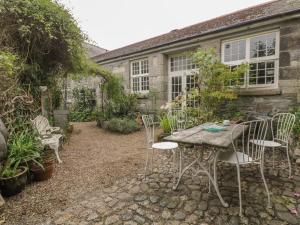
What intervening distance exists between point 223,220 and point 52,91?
17.7 ft

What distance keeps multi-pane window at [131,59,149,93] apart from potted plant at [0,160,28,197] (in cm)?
636

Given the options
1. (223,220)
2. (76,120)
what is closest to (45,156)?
(223,220)

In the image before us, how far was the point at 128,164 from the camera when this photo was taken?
3.69m

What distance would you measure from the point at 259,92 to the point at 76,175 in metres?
4.90

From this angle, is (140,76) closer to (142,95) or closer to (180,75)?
(142,95)

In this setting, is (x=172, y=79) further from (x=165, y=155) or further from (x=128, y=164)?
(x=128, y=164)

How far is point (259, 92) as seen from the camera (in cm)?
509

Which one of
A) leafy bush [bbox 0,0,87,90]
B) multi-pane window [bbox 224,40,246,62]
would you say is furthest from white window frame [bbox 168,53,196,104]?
leafy bush [bbox 0,0,87,90]

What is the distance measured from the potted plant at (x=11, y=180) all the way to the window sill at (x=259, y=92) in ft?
17.8

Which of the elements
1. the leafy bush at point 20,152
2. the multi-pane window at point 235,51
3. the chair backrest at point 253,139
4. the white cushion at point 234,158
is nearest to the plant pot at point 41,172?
the leafy bush at point 20,152

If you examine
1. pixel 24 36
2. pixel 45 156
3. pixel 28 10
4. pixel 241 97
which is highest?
pixel 28 10

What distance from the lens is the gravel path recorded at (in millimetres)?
2229

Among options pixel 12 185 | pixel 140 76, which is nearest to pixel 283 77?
pixel 140 76

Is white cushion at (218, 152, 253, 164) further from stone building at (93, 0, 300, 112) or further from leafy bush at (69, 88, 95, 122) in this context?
leafy bush at (69, 88, 95, 122)
